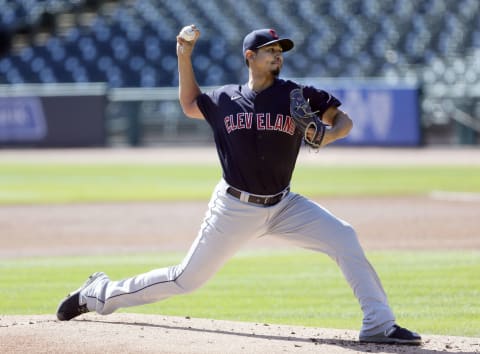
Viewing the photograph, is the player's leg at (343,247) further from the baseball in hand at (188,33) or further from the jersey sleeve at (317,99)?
the baseball in hand at (188,33)

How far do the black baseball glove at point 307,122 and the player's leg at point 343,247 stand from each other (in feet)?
1.50

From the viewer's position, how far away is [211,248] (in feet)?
18.3

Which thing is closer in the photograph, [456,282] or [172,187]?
[456,282]

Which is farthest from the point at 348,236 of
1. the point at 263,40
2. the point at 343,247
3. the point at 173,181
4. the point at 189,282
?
the point at 173,181

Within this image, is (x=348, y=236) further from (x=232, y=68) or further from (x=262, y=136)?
(x=232, y=68)

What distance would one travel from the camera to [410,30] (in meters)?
28.1

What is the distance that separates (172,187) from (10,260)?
8.09 meters

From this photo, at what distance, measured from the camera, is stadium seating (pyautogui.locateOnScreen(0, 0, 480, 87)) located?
1088 inches

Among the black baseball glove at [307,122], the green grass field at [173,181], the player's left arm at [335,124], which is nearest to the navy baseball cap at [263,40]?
the black baseball glove at [307,122]

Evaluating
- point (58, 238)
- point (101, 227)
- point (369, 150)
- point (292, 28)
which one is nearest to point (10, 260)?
point (58, 238)

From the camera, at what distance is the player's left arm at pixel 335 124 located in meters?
5.40

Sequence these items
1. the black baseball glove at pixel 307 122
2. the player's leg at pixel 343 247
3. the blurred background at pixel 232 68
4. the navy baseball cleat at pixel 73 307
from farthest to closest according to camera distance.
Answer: the blurred background at pixel 232 68 < the navy baseball cleat at pixel 73 307 < the player's leg at pixel 343 247 < the black baseball glove at pixel 307 122

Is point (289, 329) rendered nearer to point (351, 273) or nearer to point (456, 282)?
point (351, 273)

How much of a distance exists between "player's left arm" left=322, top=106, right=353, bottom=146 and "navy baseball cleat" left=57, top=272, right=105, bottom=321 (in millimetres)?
1793
